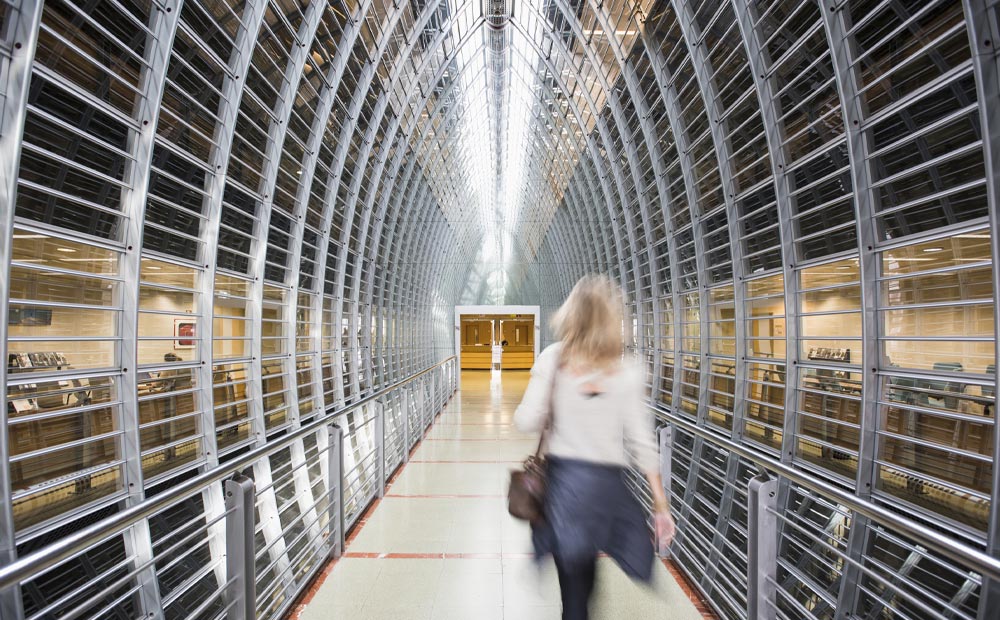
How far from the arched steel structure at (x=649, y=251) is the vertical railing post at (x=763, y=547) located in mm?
94

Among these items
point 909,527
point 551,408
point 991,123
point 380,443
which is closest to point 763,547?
point 909,527

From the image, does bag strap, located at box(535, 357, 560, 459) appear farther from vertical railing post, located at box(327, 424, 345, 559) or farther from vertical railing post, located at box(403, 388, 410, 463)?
vertical railing post, located at box(403, 388, 410, 463)

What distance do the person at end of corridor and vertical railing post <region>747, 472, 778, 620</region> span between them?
94 centimetres

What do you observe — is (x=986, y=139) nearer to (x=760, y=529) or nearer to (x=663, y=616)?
(x=760, y=529)

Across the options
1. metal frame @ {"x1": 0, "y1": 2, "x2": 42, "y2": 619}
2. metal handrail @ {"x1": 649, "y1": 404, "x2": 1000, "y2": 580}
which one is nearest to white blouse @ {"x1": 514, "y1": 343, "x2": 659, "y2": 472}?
metal handrail @ {"x1": 649, "y1": 404, "x2": 1000, "y2": 580}

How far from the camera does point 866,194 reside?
4516mm

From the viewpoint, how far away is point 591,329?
2207mm

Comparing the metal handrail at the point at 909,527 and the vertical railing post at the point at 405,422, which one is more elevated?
the metal handrail at the point at 909,527

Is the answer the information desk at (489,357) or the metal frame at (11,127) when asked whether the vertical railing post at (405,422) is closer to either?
the metal frame at (11,127)

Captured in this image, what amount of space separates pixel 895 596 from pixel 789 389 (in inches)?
79.1

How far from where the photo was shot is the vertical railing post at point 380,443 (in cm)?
582

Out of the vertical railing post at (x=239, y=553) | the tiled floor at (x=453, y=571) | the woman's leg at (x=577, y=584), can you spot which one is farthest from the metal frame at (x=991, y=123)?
the vertical railing post at (x=239, y=553)

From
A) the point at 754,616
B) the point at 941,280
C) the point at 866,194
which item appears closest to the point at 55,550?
the point at 754,616

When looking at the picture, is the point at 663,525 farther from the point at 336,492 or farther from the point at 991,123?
the point at 991,123
